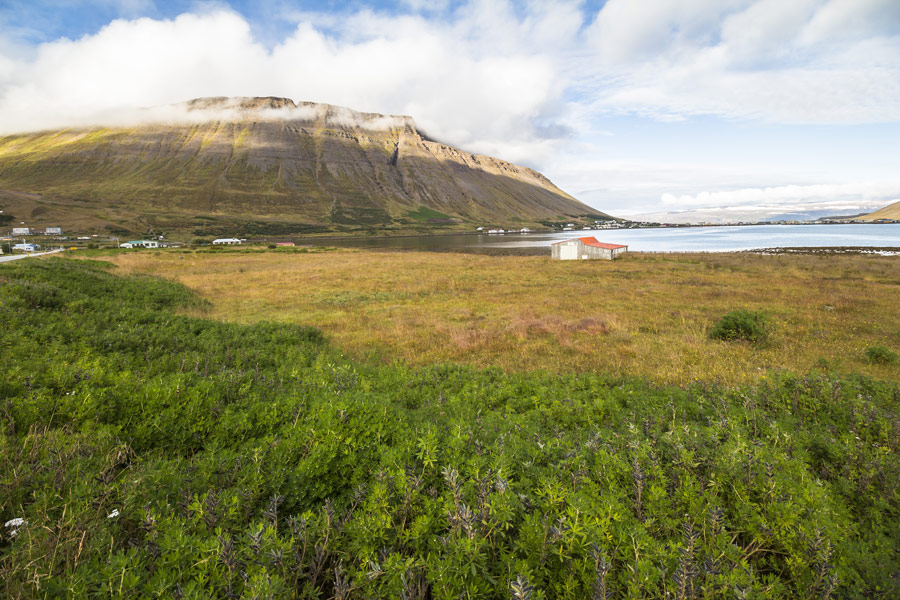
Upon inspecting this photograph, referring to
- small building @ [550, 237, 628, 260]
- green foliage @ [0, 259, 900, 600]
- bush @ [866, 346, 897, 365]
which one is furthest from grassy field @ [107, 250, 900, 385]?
small building @ [550, 237, 628, 260]

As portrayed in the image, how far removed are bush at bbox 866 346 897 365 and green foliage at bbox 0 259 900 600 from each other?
21.7 feet

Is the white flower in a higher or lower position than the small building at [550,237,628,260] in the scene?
lower

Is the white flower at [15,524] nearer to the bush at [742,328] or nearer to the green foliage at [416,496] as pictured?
the green foliage at [416,496]

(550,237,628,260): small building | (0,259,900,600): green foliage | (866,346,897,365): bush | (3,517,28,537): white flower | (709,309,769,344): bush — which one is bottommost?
(866,346,897,365): bush

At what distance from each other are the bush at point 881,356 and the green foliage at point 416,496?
662cm

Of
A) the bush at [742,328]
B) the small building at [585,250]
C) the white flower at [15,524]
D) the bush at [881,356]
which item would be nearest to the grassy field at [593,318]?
the bush at [881,356]

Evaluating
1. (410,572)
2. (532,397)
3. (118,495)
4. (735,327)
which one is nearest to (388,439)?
(410,572)

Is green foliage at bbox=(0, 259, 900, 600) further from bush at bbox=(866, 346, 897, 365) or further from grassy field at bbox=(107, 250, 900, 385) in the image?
bush at bbox=(866, 346, 897, 365)

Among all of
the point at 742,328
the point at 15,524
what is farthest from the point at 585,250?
the point at 15,524

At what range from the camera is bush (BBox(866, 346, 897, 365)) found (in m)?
11.1

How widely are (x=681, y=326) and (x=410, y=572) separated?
57.5ft

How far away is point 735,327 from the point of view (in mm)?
14258

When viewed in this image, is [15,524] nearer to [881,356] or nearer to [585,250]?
[881,356]

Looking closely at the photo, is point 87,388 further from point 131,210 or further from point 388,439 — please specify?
point 131,210
